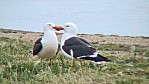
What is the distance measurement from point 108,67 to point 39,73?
5.16ft

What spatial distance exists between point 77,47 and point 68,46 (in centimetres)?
25

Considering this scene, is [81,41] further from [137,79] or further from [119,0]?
[119,0]

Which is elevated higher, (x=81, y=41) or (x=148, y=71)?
(x=81, y=41)

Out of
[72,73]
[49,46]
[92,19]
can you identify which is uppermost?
[92,19]

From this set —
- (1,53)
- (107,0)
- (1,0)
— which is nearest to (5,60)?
(1,53)

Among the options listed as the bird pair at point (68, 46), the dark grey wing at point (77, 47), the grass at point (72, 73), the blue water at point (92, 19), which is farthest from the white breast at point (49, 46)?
the blue water at point (92, 19)

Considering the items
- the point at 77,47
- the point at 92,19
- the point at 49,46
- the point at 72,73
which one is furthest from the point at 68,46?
the point at 92,19

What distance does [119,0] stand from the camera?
65.6m

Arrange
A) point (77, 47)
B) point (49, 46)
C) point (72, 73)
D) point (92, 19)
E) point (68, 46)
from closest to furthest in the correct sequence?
point (72, 73)
point (77, 47)
point (68, 46)
point (49, 46)
point (92, 19)

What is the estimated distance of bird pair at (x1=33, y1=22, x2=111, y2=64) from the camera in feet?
24.7

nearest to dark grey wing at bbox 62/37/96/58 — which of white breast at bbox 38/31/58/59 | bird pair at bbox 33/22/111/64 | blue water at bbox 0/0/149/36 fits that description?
bird pair at bbox 33/22/111/64

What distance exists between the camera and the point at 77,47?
307 inches

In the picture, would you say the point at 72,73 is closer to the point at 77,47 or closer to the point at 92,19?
the point at 77,47

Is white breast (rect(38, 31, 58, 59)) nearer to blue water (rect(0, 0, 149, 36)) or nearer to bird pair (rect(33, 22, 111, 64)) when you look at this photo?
bird pair (rect(33, 22, 111, 64))
